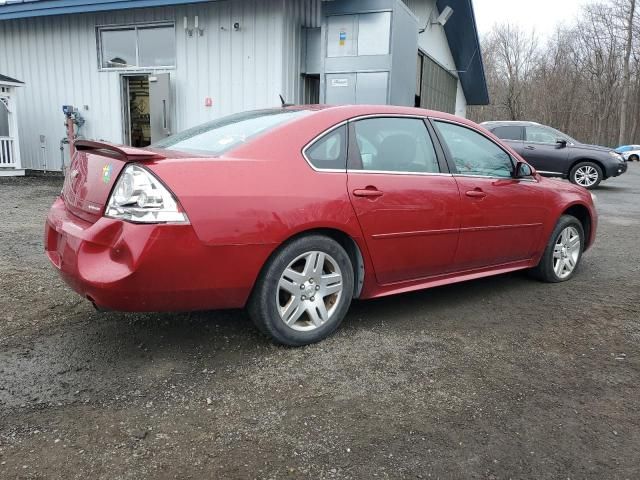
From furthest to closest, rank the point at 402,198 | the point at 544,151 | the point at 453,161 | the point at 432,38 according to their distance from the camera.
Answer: the point at 432,38
the point at 544,151
the point at 453,161
the point at 402,198

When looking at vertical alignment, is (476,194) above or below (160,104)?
below

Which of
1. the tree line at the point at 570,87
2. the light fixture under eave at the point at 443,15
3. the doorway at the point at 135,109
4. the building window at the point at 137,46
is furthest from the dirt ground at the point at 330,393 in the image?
the tree line at the point at 570,87

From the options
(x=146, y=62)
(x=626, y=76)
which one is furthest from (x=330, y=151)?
(x=626, y=76)

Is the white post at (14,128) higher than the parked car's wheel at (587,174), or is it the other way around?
the white post at (14,128)

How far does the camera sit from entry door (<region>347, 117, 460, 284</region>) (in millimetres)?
3342

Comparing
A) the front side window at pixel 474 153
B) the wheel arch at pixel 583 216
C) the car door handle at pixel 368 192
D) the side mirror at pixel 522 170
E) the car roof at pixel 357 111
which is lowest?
the wheel arch at pixel 583 216

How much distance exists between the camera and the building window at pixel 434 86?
14413 millimetres

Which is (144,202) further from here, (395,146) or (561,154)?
(561,154)

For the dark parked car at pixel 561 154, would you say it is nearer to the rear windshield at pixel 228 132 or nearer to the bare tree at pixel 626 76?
the rear windshield at pixel 228 132

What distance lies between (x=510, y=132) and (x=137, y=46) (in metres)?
9.18

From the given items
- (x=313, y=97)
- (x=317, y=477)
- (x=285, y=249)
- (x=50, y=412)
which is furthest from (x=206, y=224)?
(x=313, y=97)

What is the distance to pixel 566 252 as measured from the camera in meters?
4.85

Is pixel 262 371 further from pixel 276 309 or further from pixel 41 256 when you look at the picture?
pixel 41 256

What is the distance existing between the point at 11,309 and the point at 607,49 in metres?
50.6
